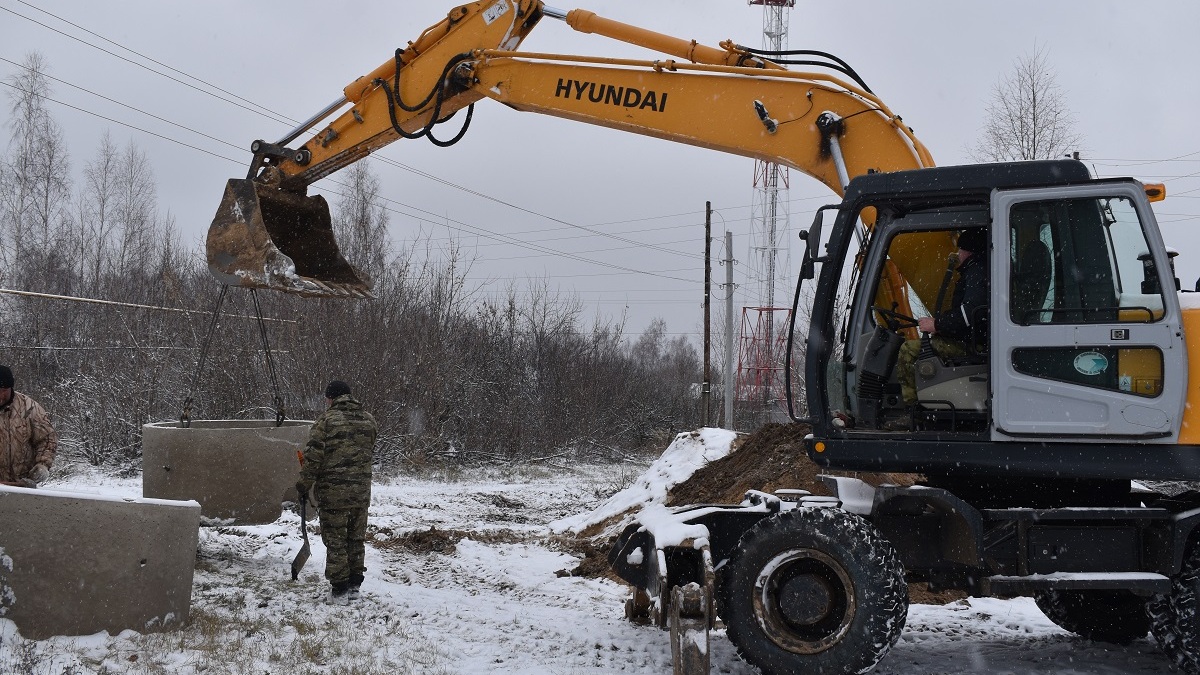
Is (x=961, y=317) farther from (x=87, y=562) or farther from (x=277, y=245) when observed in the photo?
(x=277, y=245)

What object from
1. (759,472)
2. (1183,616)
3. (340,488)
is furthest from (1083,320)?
(759,472)

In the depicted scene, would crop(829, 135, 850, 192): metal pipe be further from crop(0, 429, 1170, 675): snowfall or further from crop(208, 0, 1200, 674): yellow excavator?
crop(0, 429, 1170, 675): snowfall

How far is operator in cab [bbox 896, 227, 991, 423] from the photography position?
491 cm

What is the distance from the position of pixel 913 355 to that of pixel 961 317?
0.32 meters

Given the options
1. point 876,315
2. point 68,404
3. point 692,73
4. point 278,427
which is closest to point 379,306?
point 68,404

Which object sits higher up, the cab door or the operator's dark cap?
the operator's dark cap

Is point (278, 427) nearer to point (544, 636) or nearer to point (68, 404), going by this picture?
point (544, 636)

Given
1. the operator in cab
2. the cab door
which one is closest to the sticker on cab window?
the cab door

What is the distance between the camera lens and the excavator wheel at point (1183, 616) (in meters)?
4.64

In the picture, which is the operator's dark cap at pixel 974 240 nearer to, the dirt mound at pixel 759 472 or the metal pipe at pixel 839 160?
the metal pipe at pixel 839 160

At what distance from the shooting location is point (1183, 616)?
4.69m

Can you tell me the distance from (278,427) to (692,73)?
4.74m

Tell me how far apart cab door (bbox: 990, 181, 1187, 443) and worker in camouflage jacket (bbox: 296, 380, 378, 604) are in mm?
4623

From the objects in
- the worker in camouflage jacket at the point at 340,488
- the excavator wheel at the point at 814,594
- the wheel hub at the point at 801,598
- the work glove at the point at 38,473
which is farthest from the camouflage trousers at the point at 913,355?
the work glove at the point at 38,473
